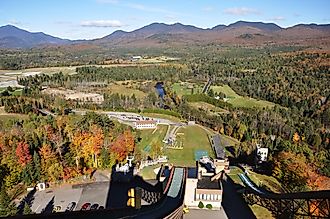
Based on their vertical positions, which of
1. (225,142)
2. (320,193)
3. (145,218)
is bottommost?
(225,142)

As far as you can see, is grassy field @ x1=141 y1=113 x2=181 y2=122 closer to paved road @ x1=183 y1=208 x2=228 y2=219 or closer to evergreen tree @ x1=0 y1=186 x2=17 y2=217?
paved road @ x1=183 y1=208 x2=228 y2=219

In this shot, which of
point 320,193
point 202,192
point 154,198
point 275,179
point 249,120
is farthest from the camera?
point 249,120

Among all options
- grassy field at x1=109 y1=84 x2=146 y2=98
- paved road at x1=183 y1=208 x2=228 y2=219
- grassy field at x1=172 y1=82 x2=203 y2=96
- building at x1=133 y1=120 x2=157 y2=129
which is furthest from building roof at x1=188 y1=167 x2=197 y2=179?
grassy field at x1=172 y1=82 x2=203 y2=96

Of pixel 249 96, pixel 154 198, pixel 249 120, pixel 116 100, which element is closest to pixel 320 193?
pixel 154 198

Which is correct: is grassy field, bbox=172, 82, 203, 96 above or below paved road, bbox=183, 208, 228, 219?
above

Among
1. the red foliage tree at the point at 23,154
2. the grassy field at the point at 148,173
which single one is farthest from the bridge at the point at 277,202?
the red foliage tree at the point at 23,154

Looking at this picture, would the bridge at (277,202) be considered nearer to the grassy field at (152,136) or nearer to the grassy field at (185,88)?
the grassy field at (152,136)

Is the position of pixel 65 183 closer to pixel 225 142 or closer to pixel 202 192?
pixel 202 192
